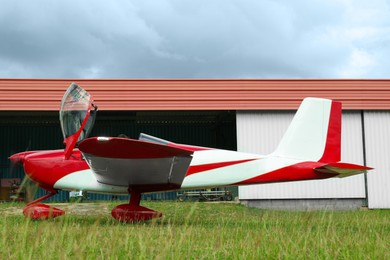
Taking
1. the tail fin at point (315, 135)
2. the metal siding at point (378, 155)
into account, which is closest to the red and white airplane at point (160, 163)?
the tail fin at point (315, 135)

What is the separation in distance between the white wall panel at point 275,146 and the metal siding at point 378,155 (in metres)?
0.35

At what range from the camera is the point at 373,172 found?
15977 mm

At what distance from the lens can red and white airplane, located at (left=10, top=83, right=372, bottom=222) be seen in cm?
680

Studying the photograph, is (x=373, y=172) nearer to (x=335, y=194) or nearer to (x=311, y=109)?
(x=335, y=194)

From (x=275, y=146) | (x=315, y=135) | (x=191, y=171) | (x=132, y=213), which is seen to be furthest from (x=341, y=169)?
(x=275, y=146)

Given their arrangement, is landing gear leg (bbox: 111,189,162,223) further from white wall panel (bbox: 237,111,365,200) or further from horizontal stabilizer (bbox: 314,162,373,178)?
white wall panel (bbox: 237,111,365,200)

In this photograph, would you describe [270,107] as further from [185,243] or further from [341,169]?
[185,243]

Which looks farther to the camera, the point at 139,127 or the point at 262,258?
the point at 139,127

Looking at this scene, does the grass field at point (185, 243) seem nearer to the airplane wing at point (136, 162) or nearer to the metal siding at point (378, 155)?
the airplane wing at point (136, 162)

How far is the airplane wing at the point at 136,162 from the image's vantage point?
6.29m

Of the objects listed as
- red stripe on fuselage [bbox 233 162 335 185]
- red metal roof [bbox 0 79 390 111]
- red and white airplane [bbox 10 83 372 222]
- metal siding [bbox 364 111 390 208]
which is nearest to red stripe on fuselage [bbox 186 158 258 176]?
Answer: red and white airplane [bbox 10 83 372 222]

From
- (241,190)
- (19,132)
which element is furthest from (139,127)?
(241,190)

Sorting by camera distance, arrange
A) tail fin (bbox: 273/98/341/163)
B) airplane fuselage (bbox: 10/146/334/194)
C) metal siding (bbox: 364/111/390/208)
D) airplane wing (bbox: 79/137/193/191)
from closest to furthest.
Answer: airplane wing (bbox: 79/137/193/191) → airplane fuselage (bbox: 10/146/334/194) → tail fin (bbox: 273/98/341/163) → metal siding (bbox: 364/111/390/208)

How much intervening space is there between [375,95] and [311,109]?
369 inches
